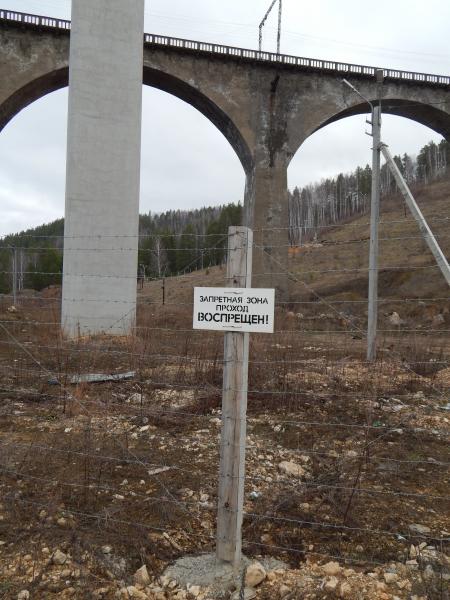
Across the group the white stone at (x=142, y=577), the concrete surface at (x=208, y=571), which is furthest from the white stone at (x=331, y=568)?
the white stone at (x=142, y=577)

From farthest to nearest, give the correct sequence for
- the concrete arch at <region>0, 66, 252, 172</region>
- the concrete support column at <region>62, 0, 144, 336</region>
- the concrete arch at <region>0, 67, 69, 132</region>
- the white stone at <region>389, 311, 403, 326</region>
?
1. the white stone at <region>389, 311, 403, 326</region>
2. the concrete arch at <region>0, 66, 252, 172</region>
3. the concrete arch at <region>0, 67, 69, 132</region>
4. the concrete support column at <region>62, 0, 144, 336</region>

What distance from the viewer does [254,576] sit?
98.6 inches

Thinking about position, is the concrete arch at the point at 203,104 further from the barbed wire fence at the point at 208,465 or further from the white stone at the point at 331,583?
the white stone at the point at 331,583

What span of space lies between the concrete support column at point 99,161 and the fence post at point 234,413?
10172 millimetres

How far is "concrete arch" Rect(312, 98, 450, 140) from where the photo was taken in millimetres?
21812

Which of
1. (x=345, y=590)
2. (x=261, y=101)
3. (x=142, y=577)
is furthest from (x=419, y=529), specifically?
(x=261, y=101)

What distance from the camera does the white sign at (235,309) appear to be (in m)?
2.53

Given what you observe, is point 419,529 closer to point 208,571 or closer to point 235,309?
point 208,571

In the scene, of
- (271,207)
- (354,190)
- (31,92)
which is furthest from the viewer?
(354,190)

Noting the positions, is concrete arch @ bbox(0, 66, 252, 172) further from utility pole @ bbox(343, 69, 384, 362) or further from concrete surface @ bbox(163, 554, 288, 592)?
concrete surface @ bbox(163, 554, 288, 592)

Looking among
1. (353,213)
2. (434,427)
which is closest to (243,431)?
(434,427)

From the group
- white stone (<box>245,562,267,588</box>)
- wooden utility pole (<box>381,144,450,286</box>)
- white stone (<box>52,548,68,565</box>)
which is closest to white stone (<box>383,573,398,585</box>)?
white stone (<box>245,562,267,588</box>)

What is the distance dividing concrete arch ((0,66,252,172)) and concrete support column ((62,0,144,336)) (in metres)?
5.71

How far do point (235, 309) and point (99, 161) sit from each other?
446 inches
